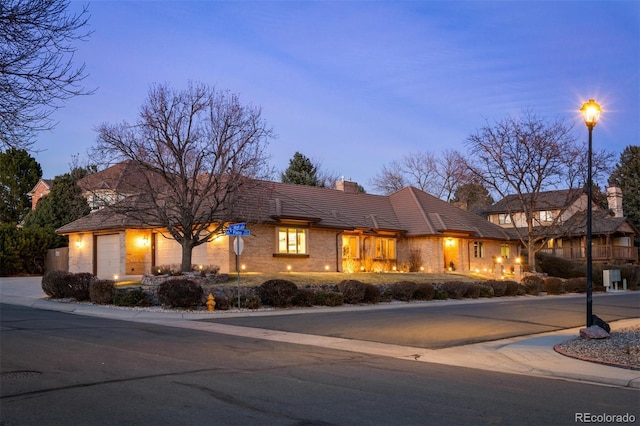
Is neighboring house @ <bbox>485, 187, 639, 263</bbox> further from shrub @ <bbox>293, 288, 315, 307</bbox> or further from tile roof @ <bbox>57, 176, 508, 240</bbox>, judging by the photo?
shrub @ <bbox>293, 288, 315, 307</bbox>

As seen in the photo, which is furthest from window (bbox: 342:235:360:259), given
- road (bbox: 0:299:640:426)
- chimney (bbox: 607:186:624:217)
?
chimney (bbox: 607:186:624:217)

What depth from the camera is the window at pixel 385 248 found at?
1702 inches

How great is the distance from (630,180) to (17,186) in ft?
222

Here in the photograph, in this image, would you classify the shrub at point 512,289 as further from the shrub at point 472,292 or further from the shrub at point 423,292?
the shrub at point 423,292

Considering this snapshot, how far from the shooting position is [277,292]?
25.8m

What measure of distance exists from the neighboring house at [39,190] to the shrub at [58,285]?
2825 cm

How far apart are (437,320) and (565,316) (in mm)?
5830

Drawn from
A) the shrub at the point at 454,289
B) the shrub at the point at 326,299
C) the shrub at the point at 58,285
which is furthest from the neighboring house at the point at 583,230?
the shrub at the point at 58,285

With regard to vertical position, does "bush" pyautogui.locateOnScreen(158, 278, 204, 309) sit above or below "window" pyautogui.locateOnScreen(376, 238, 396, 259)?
below

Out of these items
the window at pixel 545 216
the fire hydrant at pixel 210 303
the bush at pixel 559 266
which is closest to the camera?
the fire hydrant at pixel 210 303

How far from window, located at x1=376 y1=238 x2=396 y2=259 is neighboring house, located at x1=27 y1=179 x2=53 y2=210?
29.8 m

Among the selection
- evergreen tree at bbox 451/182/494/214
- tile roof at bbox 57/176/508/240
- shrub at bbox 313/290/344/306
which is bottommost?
shrub at bbox 313/290/344/306

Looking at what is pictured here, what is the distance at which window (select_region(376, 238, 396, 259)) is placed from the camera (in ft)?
142

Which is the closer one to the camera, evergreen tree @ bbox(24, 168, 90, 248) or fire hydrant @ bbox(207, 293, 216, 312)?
fire hydrant @ bbox(207, 293, 216, 312)
